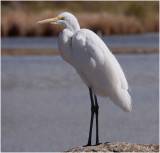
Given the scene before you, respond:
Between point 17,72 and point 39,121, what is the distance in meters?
5.84

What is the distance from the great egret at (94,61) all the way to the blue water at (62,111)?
1.99 meters

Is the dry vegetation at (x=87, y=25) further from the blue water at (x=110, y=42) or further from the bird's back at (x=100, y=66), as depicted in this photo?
the bird's back at (x=100, y=66)

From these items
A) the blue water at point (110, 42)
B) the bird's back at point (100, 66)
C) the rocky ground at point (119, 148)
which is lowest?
the blue water at point (110, 42)

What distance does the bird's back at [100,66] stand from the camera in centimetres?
543

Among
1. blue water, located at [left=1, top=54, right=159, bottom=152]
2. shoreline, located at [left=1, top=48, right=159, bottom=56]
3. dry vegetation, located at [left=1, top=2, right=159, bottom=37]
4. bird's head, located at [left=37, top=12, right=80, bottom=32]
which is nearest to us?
bird's head, located at [left=37, top=12, right=80, bottom=32]

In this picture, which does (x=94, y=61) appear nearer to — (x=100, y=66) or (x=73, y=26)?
(x=100, y=66)

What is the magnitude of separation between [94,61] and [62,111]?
4287mm

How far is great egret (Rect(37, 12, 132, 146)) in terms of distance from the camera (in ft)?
17.9

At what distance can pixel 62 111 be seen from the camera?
9773 millimetres

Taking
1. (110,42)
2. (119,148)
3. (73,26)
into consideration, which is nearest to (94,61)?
(73,26)

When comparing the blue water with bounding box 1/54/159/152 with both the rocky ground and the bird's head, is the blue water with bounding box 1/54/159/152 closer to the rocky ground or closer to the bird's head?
the bird's head

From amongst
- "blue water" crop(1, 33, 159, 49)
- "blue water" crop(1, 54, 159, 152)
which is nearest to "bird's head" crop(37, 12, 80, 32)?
"blue water" crop(1, 54, 159, 152)

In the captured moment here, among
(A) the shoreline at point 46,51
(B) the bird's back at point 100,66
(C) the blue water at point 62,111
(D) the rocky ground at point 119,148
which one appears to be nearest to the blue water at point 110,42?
(A) the shoreline at point 46,51

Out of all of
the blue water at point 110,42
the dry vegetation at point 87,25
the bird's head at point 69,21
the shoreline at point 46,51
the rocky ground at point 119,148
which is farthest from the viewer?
the dry vegetation at point 87,25
